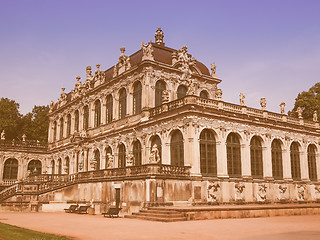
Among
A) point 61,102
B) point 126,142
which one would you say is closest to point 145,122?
point 126,142

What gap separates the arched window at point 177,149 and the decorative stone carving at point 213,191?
2622mm

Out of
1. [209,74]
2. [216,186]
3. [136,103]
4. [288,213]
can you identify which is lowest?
[288,213]

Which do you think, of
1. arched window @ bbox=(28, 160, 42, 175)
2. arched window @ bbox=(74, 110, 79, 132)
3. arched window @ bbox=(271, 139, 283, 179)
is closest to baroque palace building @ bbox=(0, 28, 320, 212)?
arched window @ bbox=(271, 139, 283, 179)

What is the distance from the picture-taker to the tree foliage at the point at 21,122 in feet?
172

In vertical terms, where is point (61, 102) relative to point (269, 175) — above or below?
above

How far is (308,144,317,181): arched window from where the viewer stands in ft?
110

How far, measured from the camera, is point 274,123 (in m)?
30.2

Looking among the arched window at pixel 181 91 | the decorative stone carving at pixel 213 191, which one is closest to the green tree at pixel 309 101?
the arched window at pixel 181 91

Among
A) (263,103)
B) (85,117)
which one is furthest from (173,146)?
(85,117)

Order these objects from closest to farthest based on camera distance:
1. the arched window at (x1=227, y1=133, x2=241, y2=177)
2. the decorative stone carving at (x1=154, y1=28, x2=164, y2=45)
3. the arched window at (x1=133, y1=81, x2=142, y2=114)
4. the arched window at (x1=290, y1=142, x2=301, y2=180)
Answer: the arched window at (x1=227, y1=133, x2=241, y2=177) → the arched window at (x1=290, y1=142, x2=301, y2=180) → the arched window at (x1=133, y1=81, x2=142, y2=114) → the decorative stone carving at (x1=154, y1=28, x2=164, y2=45)

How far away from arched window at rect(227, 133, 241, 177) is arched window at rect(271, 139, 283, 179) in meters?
4.46

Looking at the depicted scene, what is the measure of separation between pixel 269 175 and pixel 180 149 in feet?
27.9

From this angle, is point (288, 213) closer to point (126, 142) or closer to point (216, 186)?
point (216, 186)

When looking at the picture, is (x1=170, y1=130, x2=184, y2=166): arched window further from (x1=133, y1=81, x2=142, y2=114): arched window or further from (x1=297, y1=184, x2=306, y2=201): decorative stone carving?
(x1=297, y1=184, x2=306, y2=201): decorative stone carving
